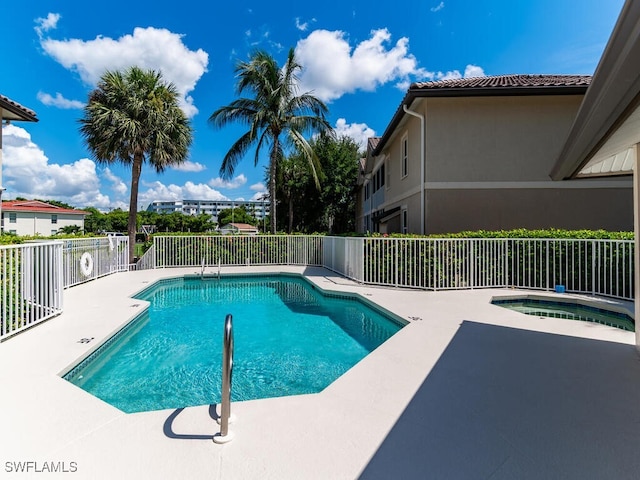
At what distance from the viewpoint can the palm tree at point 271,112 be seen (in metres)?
16.5

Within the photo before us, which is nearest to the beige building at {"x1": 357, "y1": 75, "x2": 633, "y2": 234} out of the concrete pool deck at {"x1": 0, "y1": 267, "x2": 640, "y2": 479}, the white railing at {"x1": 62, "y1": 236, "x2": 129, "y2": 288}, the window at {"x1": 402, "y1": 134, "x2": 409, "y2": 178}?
the window at {"x1": 402, "y1": 134, "x2": 409, "y2": 178}

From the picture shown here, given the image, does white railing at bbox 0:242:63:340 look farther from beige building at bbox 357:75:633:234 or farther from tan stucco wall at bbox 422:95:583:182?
tan stucco wall at bbox 422:95:583:182

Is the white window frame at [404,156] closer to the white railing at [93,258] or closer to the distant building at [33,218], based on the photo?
the white railing at [93,258]

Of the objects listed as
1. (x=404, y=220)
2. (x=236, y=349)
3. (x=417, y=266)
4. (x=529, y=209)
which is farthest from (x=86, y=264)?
(x=529, y=209)

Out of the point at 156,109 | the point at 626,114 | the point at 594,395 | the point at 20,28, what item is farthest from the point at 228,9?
the point at 594,395

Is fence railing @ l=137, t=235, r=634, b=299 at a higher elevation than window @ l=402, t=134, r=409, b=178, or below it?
below

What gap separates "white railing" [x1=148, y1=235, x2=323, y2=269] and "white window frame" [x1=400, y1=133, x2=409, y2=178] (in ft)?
16.7

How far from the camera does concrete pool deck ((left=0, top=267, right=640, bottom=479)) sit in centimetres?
235

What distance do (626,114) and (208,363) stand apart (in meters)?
5.71

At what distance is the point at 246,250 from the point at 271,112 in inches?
275

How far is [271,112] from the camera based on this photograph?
16609 mm

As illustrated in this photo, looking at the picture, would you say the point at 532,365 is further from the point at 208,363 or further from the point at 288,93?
the point at 288,93

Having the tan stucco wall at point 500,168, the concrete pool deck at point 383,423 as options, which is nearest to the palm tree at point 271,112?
the tan stucco wall at point 500,168

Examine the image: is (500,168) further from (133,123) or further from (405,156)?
(133,123)
